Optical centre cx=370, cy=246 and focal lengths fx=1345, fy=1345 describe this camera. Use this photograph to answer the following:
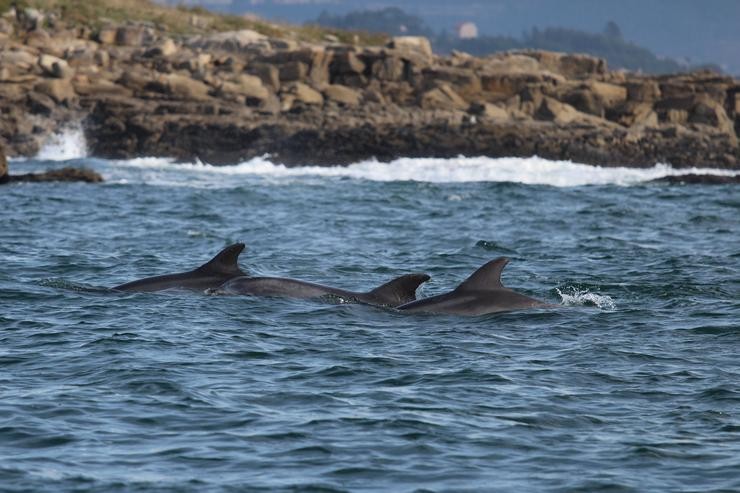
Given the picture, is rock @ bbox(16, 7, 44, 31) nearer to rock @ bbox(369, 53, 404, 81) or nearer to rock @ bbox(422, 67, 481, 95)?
rock @ bbox(369, 53, 404, 81)

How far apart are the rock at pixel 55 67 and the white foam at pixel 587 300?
49.3 metres

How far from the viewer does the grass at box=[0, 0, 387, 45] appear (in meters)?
79.8

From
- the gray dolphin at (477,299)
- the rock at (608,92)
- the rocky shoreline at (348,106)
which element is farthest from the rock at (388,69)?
the gray dolphin at (477,299)

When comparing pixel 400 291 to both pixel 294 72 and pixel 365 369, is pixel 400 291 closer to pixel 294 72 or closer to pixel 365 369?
pixel 365 369

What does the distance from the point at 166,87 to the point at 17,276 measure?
44878mm

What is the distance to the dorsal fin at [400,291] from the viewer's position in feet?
56.5

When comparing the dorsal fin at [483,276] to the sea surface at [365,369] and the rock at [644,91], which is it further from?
the rock at [644,91]

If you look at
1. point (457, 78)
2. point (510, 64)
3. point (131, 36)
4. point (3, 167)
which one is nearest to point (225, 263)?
point (3, 167)

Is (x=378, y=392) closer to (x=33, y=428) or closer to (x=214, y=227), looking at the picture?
(x=33, y=428)

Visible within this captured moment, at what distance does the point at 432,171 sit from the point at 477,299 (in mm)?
34883

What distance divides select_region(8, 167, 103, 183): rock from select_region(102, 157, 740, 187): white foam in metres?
2.80

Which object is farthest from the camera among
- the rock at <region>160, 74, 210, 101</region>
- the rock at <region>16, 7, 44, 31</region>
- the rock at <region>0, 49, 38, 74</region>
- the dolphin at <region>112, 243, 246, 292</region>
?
the rock at <region>16, 7, 44, 31</region>

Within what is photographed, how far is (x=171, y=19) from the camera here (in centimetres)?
8669

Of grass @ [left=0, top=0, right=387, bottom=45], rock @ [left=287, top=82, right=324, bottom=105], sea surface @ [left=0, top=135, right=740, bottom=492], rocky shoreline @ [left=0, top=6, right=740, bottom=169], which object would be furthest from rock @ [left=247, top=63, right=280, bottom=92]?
sea surface @ [left=0, top=135, right=740, bottom=492]
